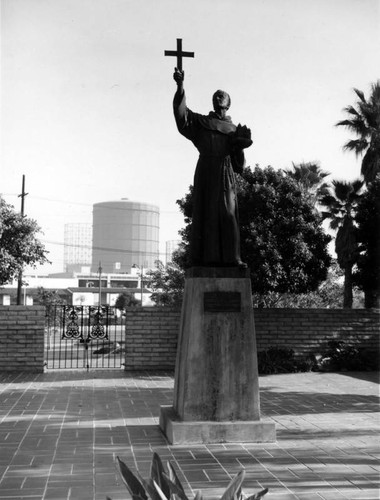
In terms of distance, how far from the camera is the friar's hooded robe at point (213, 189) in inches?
271

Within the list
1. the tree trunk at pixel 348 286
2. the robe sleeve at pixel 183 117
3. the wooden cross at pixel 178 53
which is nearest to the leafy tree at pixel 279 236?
the tree trunk at pixel 348 286

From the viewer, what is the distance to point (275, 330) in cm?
1420

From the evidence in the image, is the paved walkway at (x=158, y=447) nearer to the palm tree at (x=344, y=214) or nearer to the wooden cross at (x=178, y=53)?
the wooden cross at (x=178, y=53)

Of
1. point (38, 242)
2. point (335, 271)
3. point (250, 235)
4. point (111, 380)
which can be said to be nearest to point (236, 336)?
point (111, 380)

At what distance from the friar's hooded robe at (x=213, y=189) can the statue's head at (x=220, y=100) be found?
201 mm

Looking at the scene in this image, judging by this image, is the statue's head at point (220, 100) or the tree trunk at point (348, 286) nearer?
the statue's head at point (220, 100)

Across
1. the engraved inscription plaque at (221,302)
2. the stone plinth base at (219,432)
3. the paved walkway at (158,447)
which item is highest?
the engraved inscription plaque at (221,302)

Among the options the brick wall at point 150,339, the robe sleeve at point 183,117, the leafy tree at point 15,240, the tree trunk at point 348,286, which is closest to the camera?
the robe sleeve at point 183,117

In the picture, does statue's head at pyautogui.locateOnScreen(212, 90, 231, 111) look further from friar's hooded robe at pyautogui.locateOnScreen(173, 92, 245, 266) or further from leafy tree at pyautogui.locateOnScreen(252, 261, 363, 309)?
leafy tree at pyautogui.locateOnScreen(252, 261, 363, 309)

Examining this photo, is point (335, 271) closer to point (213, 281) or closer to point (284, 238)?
point (284, 238)

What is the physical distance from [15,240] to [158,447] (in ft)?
45.5

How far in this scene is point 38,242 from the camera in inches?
773

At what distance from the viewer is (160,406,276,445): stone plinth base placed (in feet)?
21.1

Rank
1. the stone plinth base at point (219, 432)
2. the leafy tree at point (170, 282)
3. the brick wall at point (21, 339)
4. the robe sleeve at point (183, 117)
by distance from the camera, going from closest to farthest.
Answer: the stone plinth base at point (219, 432), the robe sleeve at point (183, 117), the brick wall at point (21, 339), the leafy tree at point (170, 282)
